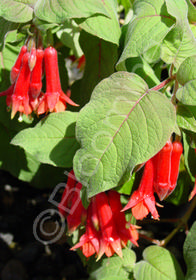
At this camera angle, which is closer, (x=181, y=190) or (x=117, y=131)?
(x=117, y=131)

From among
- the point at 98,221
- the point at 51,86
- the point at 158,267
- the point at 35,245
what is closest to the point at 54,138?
the point at 51,86

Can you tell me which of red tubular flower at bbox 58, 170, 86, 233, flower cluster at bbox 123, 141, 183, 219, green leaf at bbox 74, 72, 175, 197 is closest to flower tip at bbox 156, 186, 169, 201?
flower cluster at bbox 123, 141, 183, 219

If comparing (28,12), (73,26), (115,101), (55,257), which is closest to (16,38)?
(28,12)

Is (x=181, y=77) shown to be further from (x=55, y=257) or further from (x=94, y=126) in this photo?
(x=55, y=257)

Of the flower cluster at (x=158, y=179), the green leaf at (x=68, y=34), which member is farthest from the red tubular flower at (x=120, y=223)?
the green leaf at (x=68, y=34)

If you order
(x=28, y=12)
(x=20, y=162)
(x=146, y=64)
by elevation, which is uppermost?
(x=28, y=12)

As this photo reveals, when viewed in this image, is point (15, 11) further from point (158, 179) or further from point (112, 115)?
point (158, 179)

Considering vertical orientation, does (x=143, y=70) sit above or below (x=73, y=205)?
above
